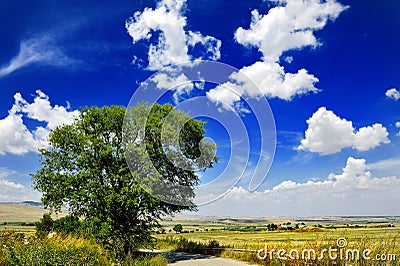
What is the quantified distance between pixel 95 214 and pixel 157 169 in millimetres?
5274

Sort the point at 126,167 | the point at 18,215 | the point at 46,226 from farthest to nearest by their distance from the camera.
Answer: the point at 18,215 → the point at 46,226 → the point at 126,167

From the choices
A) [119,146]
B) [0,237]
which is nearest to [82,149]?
[119,146]

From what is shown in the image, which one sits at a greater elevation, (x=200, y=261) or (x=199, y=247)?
(x=200, y=261)

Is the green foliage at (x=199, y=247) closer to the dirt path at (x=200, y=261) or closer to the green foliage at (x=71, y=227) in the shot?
the dirt path at (x=200, y=261)

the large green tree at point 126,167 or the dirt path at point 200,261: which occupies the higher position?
the large green tree at point 126,167

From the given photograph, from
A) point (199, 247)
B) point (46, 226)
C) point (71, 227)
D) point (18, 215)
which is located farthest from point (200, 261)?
point (18, 215)

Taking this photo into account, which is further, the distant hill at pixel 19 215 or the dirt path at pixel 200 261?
the distant hill at pixel 19 215

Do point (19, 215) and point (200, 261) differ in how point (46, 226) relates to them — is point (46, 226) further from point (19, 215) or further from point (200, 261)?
point (19, 215)

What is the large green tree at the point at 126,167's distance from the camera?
23094mm

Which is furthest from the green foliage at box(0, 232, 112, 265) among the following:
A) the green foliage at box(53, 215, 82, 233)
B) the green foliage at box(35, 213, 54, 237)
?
the green foliage at box(53, 215, 82, 233)

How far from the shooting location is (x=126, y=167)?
23.8 m

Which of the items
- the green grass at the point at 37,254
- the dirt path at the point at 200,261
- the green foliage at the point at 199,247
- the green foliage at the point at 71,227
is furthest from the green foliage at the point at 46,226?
the green foliage at the point at 199,247

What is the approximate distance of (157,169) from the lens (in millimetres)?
23469

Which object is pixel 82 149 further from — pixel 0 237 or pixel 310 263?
pixel 310 263
